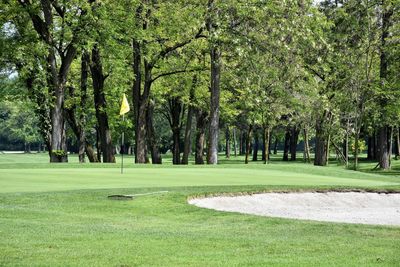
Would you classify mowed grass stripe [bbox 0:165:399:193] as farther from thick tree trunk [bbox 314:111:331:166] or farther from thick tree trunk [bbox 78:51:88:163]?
thick tree trunk [bbox 314:111:331:166]

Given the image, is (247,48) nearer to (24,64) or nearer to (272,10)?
(272,10)

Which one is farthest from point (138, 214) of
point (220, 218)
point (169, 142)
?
point (169, 142)

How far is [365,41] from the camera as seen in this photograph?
4569 cm

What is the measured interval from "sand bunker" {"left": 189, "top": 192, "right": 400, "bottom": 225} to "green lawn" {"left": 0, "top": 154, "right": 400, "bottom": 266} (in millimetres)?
514

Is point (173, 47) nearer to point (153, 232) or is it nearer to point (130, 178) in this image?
point (130, 178)

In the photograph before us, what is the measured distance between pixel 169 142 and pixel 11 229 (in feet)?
335

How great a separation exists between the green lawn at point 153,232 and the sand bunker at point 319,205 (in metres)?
0.51

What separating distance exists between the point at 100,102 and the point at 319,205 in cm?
2471

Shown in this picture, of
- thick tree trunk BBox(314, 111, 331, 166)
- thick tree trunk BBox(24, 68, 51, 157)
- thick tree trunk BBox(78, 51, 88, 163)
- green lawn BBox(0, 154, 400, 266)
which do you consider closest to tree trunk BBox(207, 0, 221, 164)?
thick tree trunk BBox(24, 68, 51, 157)

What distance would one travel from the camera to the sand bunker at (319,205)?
1598 centimetres

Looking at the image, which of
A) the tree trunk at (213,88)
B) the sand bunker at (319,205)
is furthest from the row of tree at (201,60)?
the sand bunker at (319,205)

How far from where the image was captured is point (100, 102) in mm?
40656

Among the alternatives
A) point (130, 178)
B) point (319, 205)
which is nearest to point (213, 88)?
point (130, 178)

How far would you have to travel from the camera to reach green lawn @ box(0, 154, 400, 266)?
823 centimetres
